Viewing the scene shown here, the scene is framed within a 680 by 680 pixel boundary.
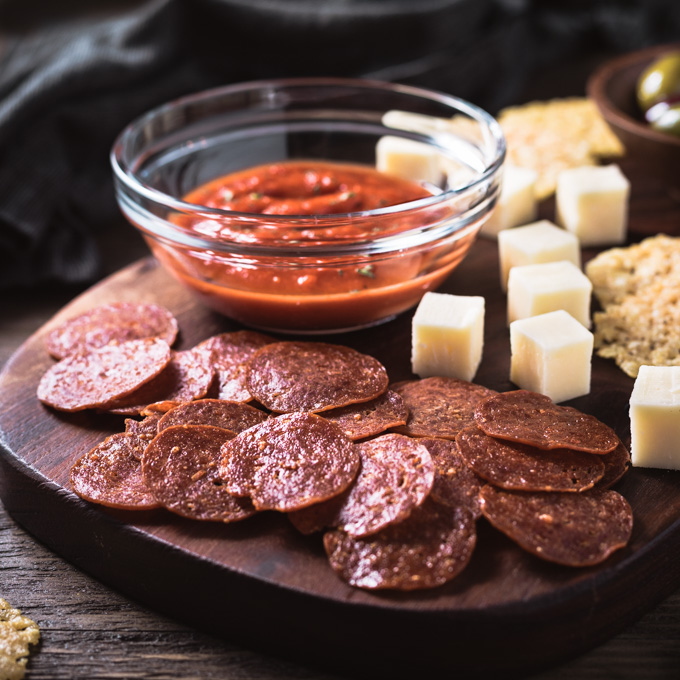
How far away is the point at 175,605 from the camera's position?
1688mm

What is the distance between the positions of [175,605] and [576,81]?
331cm

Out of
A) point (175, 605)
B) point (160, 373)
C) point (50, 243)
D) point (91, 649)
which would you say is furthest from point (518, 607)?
point (50, 243)

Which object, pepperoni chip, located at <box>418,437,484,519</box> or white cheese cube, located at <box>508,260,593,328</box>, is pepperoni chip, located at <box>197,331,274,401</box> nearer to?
pepperoni chip, located at <box>418,437,484,519</box>

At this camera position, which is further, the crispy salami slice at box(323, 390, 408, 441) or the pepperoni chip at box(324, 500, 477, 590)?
the crispy salami slice at box(323, 390, 408, 441)

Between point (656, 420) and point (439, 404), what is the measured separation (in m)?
0.46

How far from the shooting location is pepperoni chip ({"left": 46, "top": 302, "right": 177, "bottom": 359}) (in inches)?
88.2

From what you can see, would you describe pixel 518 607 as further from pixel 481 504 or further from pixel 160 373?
pixel 160 373

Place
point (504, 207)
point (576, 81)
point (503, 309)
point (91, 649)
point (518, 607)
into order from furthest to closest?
point (576, 81), point (504, 207), point (503, 309), point (91, 649), point (518, 607)

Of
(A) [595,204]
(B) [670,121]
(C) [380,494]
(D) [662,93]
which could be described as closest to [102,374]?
(C) [380,494]

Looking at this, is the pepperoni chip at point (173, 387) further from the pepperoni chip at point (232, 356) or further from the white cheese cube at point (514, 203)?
the white cheese cube at point (514, 203)

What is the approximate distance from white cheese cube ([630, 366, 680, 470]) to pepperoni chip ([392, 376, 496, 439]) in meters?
0.34

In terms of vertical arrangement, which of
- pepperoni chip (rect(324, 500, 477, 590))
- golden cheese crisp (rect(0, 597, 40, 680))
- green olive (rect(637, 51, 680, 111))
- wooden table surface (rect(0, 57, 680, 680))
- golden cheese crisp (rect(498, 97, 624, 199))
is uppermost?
green olive (rect(637, 51, 680, 111))

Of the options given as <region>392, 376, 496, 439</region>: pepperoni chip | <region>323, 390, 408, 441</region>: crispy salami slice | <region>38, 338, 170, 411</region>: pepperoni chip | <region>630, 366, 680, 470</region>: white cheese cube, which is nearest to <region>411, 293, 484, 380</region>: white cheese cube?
<region>392, 376, 496, 439</region>: pepperoni chip

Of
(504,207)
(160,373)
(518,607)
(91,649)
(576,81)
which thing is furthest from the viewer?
(576,81)
